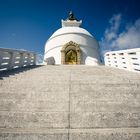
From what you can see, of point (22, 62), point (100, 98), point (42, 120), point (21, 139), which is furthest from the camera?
point (22, 62)

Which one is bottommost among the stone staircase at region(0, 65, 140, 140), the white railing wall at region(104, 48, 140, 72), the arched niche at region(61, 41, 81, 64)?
the stone staircase at region(0, 65, 140, 140)

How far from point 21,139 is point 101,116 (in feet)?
6.13

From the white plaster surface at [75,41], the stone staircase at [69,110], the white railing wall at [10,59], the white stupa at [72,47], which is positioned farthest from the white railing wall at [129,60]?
the white plaster surface at [75,41]

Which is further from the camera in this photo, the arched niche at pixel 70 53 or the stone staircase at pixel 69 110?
the arched niche at pixel 70 53

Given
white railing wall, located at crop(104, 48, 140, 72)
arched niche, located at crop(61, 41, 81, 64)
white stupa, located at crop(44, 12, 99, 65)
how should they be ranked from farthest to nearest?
white stupa, located at crop(44, 12, 99, 65) → arched niche, located at crop(61, 41, 81, 64) → white railing wall, located at crop(104, 48, 140, 72)

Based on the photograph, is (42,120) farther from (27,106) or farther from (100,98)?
(100,98)

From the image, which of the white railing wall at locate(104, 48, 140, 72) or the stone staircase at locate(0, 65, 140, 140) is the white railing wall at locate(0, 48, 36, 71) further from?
the white railing wall at locate(104, 48, 140, 72)

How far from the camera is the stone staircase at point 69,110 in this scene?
3.04 meters

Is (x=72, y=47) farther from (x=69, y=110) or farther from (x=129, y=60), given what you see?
(x=69, y=110)

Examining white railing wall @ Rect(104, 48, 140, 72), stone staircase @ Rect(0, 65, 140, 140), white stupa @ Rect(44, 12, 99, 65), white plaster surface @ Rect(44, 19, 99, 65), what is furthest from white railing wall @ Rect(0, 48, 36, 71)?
white plaster surface @ Rect(44, 19, 99, 65)

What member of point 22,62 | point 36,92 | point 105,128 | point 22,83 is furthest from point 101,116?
point 22,62

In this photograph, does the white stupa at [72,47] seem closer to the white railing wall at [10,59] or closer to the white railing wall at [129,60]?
the white railing wall at [129,60]

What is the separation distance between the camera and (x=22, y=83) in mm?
5379

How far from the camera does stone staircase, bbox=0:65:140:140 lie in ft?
9.98
